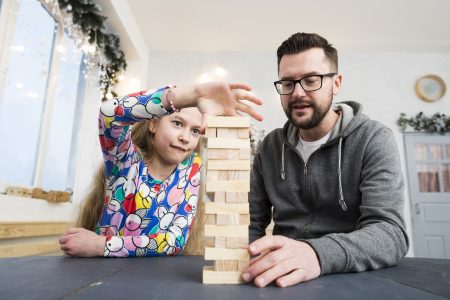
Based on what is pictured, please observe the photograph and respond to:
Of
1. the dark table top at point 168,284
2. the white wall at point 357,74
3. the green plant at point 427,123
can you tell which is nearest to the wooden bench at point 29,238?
the dark table top at point 168,284

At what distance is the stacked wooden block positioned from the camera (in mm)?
604

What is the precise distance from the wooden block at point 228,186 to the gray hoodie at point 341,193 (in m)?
0.22

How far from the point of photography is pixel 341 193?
1111mm

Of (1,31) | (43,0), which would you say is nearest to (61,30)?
(43,0)

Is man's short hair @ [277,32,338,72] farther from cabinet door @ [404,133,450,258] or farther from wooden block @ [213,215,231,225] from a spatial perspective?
cabinet door @ [404,133,450,258]

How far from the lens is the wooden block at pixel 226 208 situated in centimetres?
62

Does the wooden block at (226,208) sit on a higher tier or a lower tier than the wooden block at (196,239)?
higher

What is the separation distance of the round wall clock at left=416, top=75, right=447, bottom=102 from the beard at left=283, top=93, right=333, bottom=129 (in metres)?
4.16

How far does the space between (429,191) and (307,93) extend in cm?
405

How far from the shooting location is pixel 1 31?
220 cm

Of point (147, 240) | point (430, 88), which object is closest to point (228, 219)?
point (147, 240)

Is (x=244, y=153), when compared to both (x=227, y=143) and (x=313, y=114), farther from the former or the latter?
(x=313, y=114)

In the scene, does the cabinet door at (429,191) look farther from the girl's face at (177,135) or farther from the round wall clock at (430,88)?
the girl's face at (177,135)

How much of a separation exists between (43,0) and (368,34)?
12.8ft
